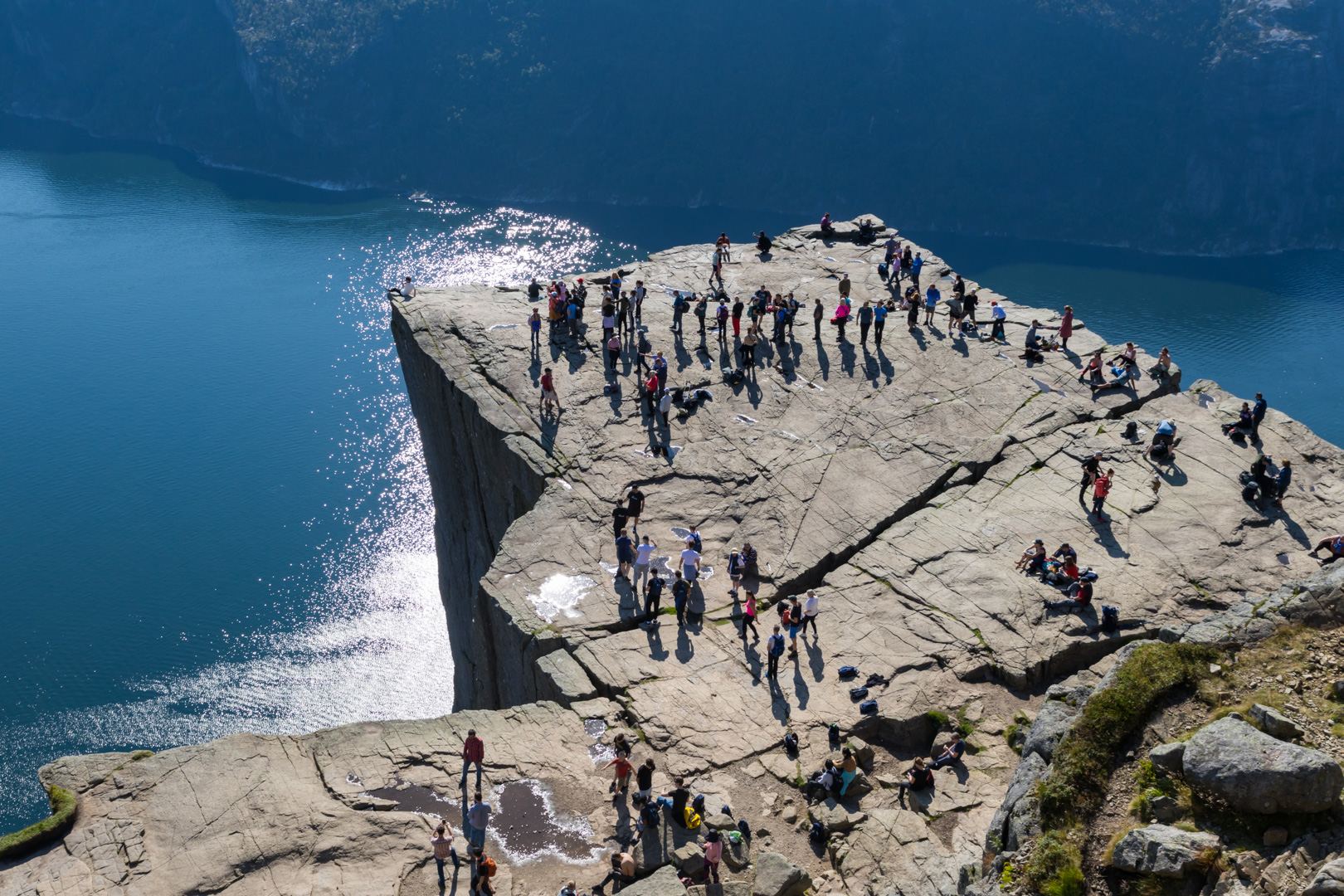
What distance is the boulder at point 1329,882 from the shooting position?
45.0 ft

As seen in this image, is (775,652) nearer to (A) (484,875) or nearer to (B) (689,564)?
(B) (689,564)

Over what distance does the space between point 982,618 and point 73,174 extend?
481ft

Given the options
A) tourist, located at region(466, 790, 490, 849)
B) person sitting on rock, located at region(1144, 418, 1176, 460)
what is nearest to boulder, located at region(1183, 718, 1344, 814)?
tourist, located at region(466, 790, 490, 849)

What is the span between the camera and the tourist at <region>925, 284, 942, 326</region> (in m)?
42.2

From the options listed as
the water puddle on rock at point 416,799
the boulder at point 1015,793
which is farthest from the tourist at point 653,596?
the boulder at point 1015,793

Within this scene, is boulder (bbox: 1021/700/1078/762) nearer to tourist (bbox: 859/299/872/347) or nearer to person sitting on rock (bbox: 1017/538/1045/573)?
person sitting on rock (bbox: 1017/538/1045/573)

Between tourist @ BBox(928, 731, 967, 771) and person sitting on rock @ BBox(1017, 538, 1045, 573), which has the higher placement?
person sitting on rock @ BBox(1017, 538, 1045, 573)

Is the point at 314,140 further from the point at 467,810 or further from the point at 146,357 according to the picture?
the point at 467,810

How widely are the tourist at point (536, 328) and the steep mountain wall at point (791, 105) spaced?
91649 millimetres

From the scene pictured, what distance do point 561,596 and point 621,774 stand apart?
806 centimetres

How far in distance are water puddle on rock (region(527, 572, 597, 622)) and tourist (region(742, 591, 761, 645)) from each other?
196 inches

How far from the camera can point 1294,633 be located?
69.6ft

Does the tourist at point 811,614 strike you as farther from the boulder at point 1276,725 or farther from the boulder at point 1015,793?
the boulder at point 1276,725

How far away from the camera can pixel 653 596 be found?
1129 inches
